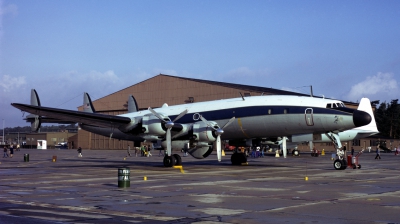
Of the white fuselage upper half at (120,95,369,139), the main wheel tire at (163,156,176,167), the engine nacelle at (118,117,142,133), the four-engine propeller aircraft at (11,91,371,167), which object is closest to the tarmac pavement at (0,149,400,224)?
the white fuselage upper half at (120,95,369,139)

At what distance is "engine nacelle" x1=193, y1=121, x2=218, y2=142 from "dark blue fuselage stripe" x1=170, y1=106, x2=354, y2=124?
3.71ft

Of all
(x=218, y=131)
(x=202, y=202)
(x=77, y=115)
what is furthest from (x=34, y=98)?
(x=202, y=202)

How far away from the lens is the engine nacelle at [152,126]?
27.8 m

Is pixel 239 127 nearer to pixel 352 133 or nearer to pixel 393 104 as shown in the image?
pixel 352 133

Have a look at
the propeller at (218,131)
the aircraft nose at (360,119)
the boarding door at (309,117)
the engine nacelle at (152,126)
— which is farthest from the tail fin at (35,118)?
the aircraft nose at (360,119)

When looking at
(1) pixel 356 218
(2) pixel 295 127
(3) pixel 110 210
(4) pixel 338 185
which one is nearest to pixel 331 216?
(1) pixel 356 218

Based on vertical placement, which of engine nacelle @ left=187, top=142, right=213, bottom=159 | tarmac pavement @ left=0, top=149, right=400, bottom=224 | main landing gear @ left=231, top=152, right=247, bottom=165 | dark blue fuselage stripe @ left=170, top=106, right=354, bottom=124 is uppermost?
dark blue fuselage stripe @ left=170, top=106, right=354, bottom=124

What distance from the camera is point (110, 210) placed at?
11500 millimetres

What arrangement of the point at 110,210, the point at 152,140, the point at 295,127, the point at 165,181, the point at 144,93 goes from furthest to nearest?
the point at 144,93 → the point at 152,140 → the point at 295,127 → the point at 165,181 → the point at 110,210

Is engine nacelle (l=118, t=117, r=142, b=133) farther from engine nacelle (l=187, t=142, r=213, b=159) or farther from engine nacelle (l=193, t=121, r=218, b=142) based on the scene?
engine nacelle (l=187, t=142, r=213, b=159)

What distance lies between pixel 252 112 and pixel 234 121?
1316mm

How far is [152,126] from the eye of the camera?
27828mm

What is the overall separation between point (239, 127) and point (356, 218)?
710 inches

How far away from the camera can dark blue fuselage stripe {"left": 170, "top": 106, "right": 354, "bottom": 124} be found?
2581 cm
